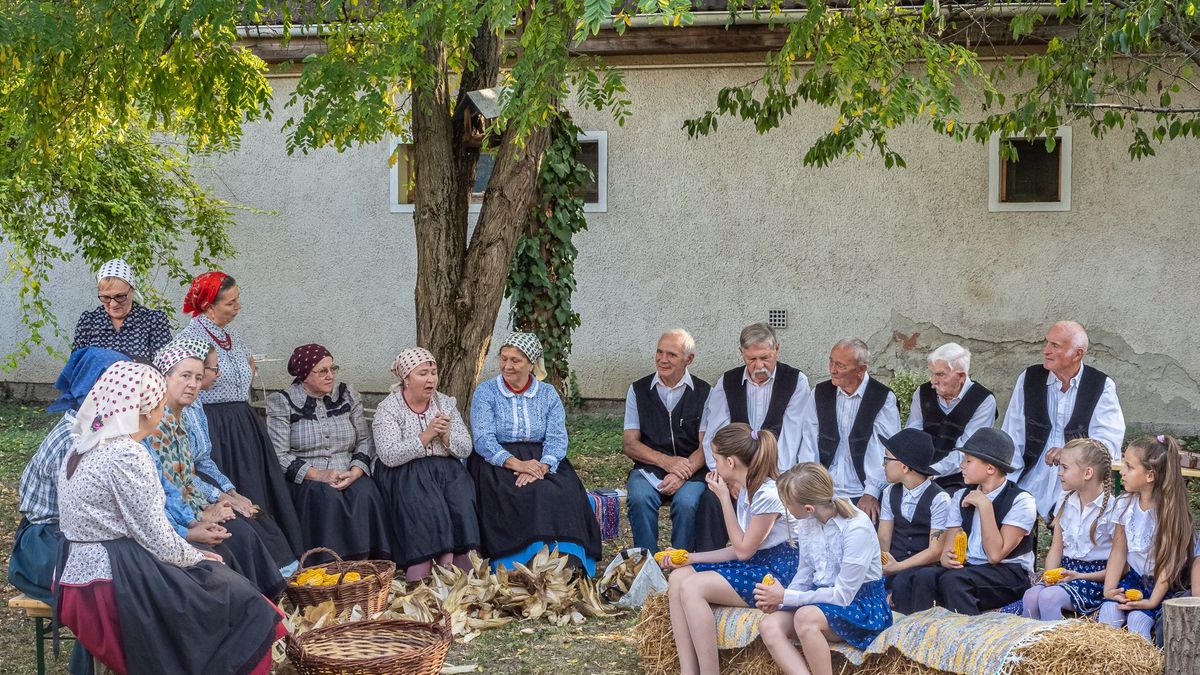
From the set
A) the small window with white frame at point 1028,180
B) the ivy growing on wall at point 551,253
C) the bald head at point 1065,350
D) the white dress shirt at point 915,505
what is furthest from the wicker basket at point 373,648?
the small window with white frame at point 1028,180

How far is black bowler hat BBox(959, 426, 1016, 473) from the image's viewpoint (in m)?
4.92

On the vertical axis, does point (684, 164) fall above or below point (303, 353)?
above

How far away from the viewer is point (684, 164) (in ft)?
36.7

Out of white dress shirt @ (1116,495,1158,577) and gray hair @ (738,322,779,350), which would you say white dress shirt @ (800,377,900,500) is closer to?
gray hair @ (738,322,779,350)

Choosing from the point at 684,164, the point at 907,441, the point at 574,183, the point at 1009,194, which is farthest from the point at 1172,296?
the point at 907,441

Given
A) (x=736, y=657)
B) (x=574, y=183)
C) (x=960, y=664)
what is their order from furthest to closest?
(x=574, y=183)
(x=736, y=657)
(x=960, y=664)

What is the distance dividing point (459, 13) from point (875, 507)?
3.08 meters

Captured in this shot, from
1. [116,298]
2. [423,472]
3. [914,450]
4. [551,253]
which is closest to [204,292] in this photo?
[116,298]

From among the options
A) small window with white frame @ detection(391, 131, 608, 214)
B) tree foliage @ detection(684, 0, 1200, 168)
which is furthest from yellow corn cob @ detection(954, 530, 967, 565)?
small window with white frame @ detection(391, 131, 608, 214)

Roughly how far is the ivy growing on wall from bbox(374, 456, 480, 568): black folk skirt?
7.88 feet

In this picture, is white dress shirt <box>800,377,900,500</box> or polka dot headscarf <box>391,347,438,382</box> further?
polka dot headscarf <box>391,347,438,382</box>

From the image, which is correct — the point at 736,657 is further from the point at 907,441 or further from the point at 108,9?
the point at 108,9

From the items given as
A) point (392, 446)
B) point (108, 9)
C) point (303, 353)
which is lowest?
point (392, 446)

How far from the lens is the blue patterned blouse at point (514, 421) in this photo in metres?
6.35
